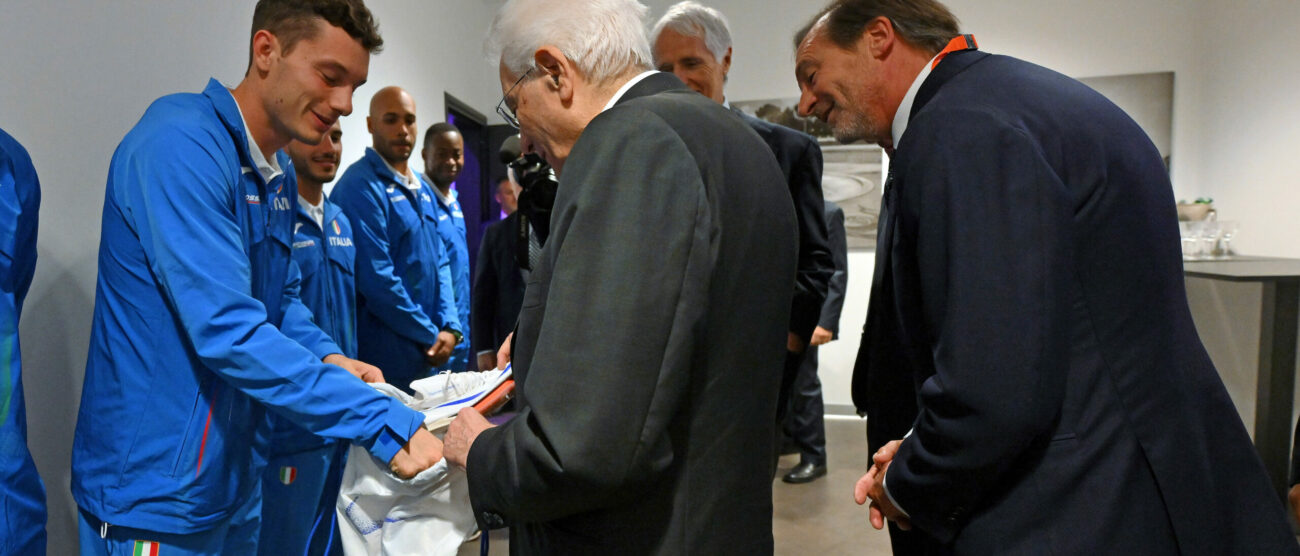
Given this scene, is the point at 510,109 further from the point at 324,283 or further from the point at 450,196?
the point at 450,196

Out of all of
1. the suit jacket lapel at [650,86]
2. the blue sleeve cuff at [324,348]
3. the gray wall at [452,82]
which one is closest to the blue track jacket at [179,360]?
the blue sleeve cuff at [324,348]

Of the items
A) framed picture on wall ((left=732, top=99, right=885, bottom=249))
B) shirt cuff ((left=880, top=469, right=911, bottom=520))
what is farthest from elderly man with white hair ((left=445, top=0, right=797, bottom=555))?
framed picture on wall ((left=732, top=99, right=885, bottom=249))

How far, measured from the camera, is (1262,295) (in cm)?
359

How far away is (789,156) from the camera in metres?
2.23

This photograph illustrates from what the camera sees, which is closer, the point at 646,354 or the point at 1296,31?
the point at 646,354

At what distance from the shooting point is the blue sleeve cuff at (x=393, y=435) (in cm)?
139

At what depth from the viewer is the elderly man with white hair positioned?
0.85m

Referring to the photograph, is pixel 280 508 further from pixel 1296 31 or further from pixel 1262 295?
pixel 1296 31

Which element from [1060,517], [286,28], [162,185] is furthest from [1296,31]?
[162,185]

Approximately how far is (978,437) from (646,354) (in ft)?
1.53

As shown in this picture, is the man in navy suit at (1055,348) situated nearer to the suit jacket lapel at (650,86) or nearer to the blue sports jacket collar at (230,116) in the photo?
the suit jacket lapel at (650,86)

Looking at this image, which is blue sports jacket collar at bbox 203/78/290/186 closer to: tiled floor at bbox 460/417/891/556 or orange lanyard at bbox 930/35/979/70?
orange lanyard at bbox 930/35/979/70

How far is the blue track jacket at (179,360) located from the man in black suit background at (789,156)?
115cm

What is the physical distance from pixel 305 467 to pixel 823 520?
258 cm
